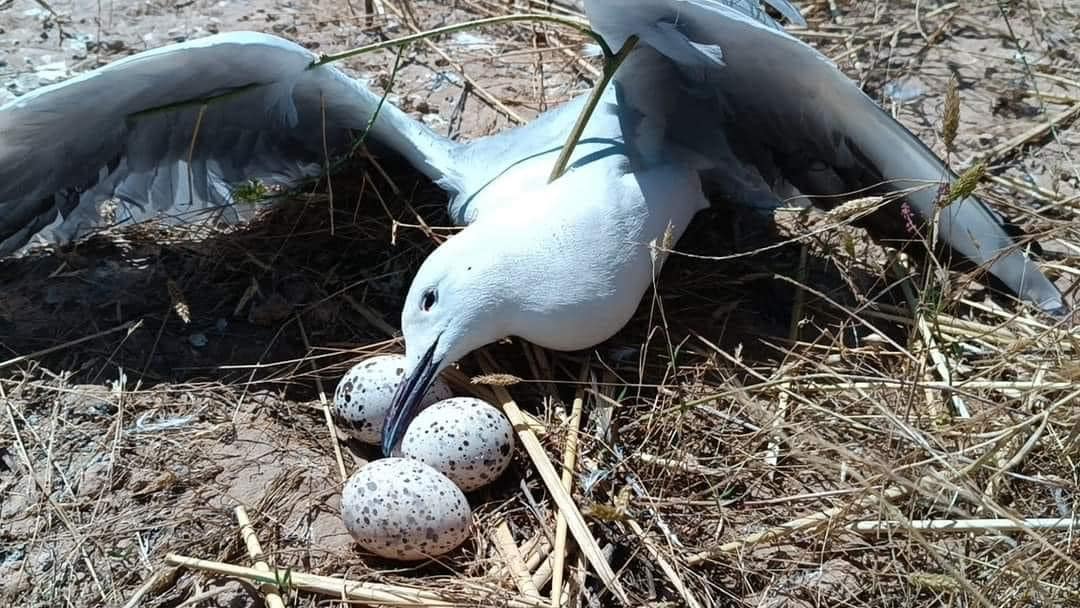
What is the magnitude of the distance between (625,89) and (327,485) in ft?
3.81

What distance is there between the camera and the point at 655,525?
236 cm

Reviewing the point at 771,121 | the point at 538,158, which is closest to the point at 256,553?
the point at 538,158

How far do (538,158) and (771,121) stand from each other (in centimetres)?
58

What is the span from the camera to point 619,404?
2.68 m

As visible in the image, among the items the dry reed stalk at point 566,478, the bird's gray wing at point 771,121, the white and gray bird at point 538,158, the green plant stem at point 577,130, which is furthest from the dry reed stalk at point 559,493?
the bird's gray wing at point 771,121

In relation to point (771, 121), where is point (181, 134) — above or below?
below

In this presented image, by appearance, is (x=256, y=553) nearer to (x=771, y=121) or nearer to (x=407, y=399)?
(x=407, y=399)

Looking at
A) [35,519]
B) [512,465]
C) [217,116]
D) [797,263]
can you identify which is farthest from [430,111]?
[35,519]

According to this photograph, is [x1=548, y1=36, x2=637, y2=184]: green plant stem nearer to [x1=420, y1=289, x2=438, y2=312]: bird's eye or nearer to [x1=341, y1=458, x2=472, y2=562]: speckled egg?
[x1=420, y1=289, x2=438, y2=312]: bird's eye

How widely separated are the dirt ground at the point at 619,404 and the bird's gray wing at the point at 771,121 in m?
0.19

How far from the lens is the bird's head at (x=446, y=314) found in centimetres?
259

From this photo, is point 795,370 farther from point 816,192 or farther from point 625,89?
point 625,89

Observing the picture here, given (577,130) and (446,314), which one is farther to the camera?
(577,130)

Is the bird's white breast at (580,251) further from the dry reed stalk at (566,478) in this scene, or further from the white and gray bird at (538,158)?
the dry reed stalk at (566,478)
